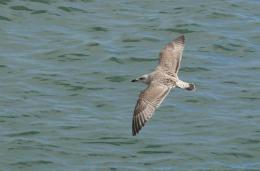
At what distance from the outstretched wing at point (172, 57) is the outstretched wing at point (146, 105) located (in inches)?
38.9

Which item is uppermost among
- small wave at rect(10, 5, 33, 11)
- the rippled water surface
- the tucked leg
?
the tucked leg

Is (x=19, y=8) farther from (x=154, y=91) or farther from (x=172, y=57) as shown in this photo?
(x=154, y=91)

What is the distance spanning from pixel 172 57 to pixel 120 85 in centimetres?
264

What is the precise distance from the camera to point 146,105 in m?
14.5

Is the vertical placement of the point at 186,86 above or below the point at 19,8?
above

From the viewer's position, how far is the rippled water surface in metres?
16.0

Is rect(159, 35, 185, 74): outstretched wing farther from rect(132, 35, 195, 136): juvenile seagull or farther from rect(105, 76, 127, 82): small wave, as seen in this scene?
rect(105, 76, 127, 82): small wave

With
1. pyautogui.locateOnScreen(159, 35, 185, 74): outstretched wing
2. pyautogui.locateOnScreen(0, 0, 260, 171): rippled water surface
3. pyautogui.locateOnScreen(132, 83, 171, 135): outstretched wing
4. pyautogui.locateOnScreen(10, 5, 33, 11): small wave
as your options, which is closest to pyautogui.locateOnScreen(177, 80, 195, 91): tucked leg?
pyautogui.locateOnScreen(132, 83, 171, 135): outstretched wing

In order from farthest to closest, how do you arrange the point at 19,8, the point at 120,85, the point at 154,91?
1. the point at 19,8
2. the point at 120,85
3. the point at 154,91

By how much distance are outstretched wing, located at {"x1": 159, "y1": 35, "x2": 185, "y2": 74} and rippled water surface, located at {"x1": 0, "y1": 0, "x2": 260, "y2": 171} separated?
4.51 ft

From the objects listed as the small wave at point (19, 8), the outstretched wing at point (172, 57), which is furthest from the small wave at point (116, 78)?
the small wave at point (19, 8)

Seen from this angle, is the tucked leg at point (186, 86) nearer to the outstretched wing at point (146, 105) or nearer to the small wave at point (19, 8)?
the outstretched wing at point (146, 105)

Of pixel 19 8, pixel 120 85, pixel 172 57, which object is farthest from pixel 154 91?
pixel 19 8

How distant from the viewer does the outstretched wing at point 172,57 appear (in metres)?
15.6
